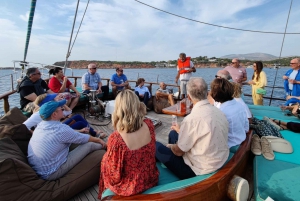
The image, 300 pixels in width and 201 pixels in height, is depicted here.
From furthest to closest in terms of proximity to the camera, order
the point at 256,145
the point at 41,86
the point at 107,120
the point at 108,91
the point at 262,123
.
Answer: the point at 108,91 → the point at 107,120 → the point at 41,86 → the point at 262,123 → the point at 256,145

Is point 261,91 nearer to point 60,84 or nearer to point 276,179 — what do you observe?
point 276,179

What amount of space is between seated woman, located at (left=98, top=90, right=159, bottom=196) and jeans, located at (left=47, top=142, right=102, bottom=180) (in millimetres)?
604

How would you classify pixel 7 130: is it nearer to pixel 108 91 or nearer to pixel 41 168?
pixel 41 168

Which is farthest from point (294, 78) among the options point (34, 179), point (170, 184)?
point (34, 179)

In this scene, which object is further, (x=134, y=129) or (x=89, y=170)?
(x=89, y=170)

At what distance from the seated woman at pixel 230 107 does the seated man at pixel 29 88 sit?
9.59 feet

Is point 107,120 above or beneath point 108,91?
beneath

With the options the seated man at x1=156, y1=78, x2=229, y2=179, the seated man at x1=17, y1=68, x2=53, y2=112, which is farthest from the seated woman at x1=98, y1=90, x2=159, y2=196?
the seated man at x1=17, y1=68, x2=53, y2=112

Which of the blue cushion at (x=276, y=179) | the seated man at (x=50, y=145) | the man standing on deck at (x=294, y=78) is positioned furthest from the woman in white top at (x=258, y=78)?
the seated man at (x=50, y=145)

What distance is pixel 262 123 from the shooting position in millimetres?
2723

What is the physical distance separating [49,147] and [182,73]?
431 cm

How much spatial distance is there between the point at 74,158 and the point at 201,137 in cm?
122

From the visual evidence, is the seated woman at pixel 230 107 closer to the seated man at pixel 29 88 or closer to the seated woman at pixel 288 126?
the seated woman at pixel 288 126

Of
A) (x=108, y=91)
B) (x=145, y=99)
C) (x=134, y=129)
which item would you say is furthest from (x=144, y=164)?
(x=108, y=91)
